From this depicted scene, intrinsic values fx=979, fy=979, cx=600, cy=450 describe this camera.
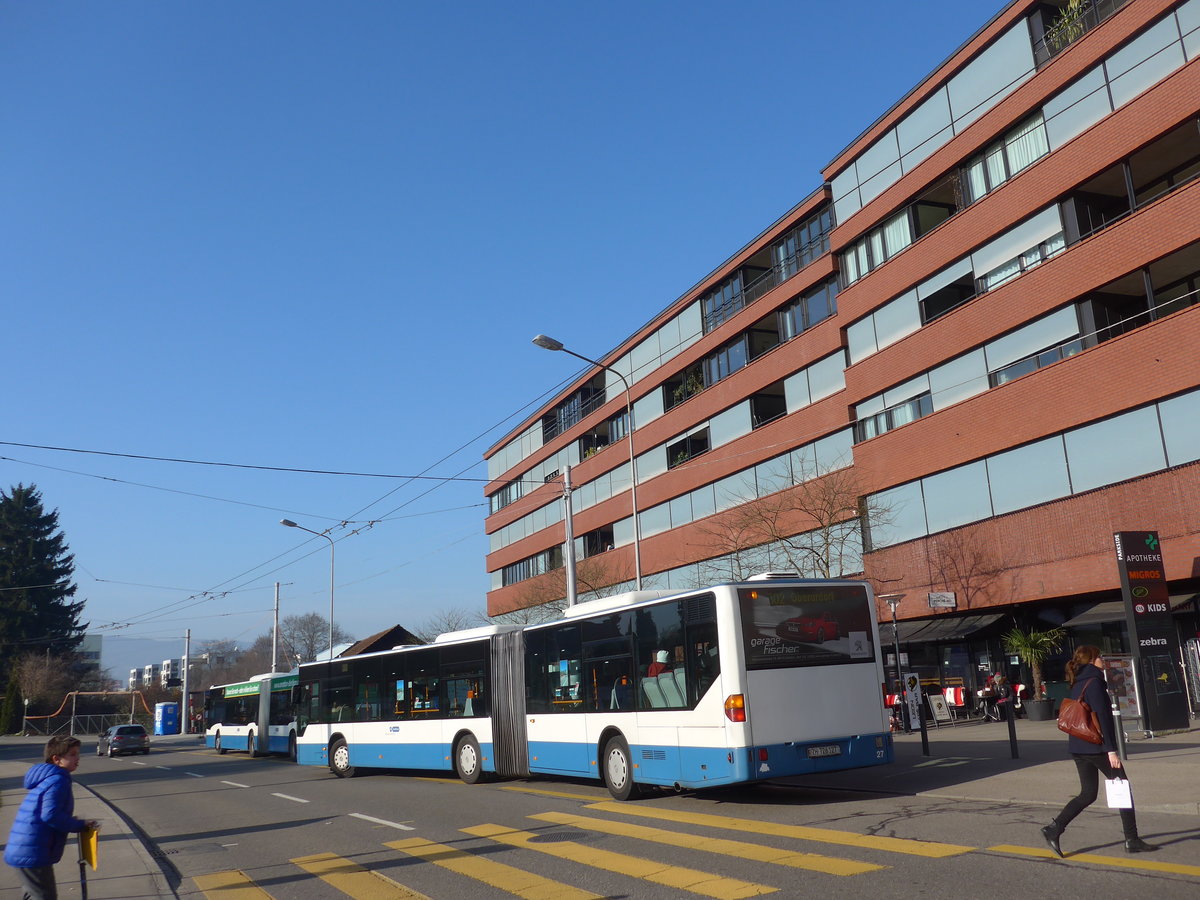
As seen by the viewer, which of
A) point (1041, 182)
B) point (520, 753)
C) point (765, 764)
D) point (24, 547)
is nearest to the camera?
point (765, 764)

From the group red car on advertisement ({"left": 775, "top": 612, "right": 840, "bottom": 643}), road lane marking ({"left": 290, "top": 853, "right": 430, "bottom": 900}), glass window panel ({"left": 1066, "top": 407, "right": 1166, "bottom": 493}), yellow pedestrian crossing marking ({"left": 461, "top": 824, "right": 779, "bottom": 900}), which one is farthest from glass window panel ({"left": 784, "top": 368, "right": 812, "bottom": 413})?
road lane marking ({"left": 290, "top": 853, "right": 430, "bottom": 900})

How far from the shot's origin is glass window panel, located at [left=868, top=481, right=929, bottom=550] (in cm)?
2898

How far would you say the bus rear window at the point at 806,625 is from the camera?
12047 millimetres

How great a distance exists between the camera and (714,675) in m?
12.0

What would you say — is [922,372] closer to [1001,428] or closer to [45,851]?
[1001,428]

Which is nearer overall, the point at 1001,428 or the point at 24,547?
the point at 1001,428

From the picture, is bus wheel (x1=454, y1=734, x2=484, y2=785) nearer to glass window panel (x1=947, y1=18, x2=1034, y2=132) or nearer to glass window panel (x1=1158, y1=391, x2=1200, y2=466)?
glass window panel (x1=1158, y1=391, x2=1200, y2=466)

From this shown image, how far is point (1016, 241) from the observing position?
85.2 ft

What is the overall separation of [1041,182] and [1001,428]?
6.37 m

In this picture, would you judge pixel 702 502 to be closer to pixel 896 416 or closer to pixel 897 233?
pixel 896 416

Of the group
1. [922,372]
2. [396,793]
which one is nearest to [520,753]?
[396,793]

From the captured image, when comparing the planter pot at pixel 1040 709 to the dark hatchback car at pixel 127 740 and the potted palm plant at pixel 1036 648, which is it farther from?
the dark hatchback car at pixel 127 740

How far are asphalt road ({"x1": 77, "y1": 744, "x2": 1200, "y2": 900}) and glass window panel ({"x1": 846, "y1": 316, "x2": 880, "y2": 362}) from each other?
19.7 metres

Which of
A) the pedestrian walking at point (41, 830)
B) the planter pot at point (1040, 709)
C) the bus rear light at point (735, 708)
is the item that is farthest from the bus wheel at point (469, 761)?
the planter pot at point (1040, 709)
